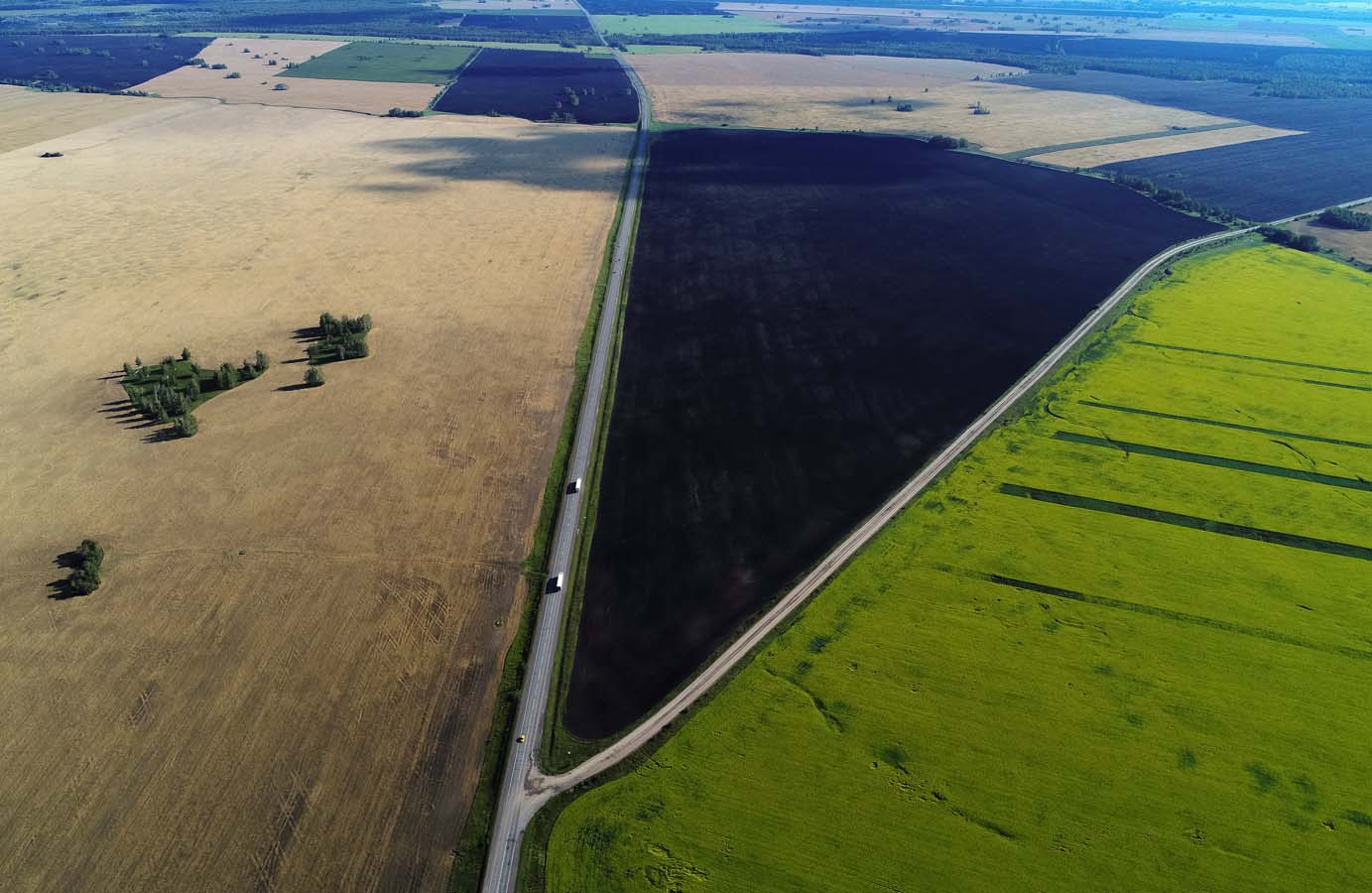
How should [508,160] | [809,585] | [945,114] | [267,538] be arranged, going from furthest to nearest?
[945,114] → [508,160] → [267,538] → [809,585]

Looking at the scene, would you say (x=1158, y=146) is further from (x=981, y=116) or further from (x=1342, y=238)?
(x=1342, y=238)

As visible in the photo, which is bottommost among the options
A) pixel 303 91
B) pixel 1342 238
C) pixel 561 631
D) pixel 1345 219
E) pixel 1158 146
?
pixel 561 631

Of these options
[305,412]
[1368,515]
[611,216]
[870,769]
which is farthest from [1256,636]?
[611,216]

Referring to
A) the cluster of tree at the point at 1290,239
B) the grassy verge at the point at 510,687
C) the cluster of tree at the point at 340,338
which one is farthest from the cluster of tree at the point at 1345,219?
the cluster of tree at the point at 340,338

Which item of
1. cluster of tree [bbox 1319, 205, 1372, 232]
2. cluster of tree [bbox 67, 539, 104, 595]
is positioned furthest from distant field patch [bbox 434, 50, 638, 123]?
cluster of tree [bbox 67, 539, 104, 595]

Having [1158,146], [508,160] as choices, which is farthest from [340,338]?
[1158,146]
